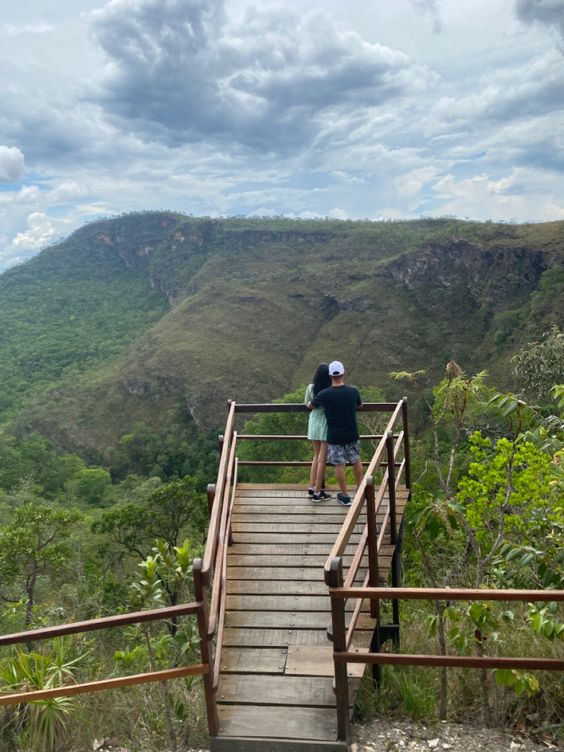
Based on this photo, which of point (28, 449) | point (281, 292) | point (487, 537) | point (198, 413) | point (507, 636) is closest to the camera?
point (507, 636)

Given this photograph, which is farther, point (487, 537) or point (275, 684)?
→ point (487, 537)

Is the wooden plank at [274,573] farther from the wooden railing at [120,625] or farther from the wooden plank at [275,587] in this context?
the wooden railing at [120,625]

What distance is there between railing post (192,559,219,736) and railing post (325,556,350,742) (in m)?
0.64

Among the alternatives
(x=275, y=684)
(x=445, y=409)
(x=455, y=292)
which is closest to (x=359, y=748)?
(x=275, y=684)

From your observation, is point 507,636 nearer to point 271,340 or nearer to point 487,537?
point 487,537

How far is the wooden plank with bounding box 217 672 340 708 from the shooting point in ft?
12.0

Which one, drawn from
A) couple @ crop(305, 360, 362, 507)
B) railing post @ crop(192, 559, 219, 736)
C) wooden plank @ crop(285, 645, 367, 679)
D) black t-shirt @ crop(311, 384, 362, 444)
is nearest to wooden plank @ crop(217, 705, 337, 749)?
railing post @ crop(192, 559, 219, 736)

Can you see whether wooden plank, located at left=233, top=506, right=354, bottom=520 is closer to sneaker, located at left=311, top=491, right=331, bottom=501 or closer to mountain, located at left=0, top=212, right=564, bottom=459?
sneaker, located at left=311, top=491, right=331, bottom=501

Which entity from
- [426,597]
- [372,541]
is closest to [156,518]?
[372,541]

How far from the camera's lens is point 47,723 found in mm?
3795

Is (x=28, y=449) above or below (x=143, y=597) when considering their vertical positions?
below

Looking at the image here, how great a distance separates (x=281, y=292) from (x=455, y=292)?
24005 mm

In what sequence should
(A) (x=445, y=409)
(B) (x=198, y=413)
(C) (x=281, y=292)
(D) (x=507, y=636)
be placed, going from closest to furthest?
(D) (x=507, y=636) → (A) (x=445, y=409) → (B) (x=198, y=413) → (C) (x=281, y=292)

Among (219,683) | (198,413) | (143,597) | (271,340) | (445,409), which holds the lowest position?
(198,413)
